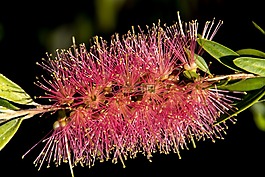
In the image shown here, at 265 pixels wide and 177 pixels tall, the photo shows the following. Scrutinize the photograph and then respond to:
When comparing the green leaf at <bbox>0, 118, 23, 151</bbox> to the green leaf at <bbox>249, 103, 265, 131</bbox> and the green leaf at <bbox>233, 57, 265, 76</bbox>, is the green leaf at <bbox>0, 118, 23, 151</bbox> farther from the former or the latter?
the green leaf at <bbox>249, 103, 265, 131</bbox>

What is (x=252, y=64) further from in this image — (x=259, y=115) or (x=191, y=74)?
(x=259, y=115)

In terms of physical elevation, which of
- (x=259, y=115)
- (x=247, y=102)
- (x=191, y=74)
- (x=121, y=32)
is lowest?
(x=247, y=102)

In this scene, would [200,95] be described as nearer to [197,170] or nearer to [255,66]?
[255,66]

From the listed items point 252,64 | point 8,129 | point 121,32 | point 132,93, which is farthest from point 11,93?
point 121,32

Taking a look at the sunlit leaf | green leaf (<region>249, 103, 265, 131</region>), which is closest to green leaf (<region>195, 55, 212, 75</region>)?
the sunlit leaf

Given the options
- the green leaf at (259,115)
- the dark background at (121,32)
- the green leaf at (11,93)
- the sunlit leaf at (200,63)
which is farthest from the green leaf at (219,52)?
the dark background at (121,32)

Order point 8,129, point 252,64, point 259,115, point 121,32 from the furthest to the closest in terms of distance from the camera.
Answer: point 121,32 < point 259,115 < point 8,129 < point 252,64
